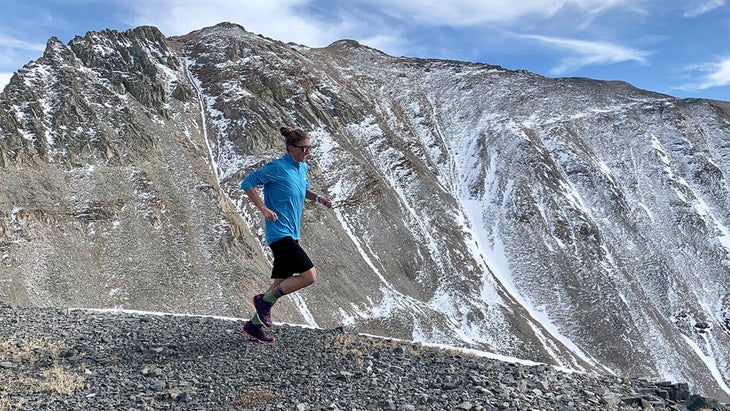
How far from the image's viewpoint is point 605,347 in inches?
2375

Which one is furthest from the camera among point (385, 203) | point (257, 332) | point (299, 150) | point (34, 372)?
point (385, 203)

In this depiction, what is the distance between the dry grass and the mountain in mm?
35404

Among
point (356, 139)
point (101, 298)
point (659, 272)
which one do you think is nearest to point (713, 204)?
point (659, 272)

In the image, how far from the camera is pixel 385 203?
2817 inches

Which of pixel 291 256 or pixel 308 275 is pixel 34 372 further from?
pixel 308 275

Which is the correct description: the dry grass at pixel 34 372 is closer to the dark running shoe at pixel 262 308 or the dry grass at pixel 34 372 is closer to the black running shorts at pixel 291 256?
the dark running shoe at pixel 262 308

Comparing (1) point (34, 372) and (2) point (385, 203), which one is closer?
(1) point (34, 372)

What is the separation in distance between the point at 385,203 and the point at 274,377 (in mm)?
63906

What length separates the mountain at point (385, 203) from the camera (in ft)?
161

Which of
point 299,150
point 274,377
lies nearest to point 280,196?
point 299,150

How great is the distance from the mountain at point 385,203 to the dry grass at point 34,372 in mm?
35404

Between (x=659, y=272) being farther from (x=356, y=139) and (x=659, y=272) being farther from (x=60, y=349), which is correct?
(x=60, y=349)

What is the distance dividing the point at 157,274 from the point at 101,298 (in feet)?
16.4

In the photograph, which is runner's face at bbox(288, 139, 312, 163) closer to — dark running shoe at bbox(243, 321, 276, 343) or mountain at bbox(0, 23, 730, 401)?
dark running shoe at bbox(243, 321, 276, 343)
